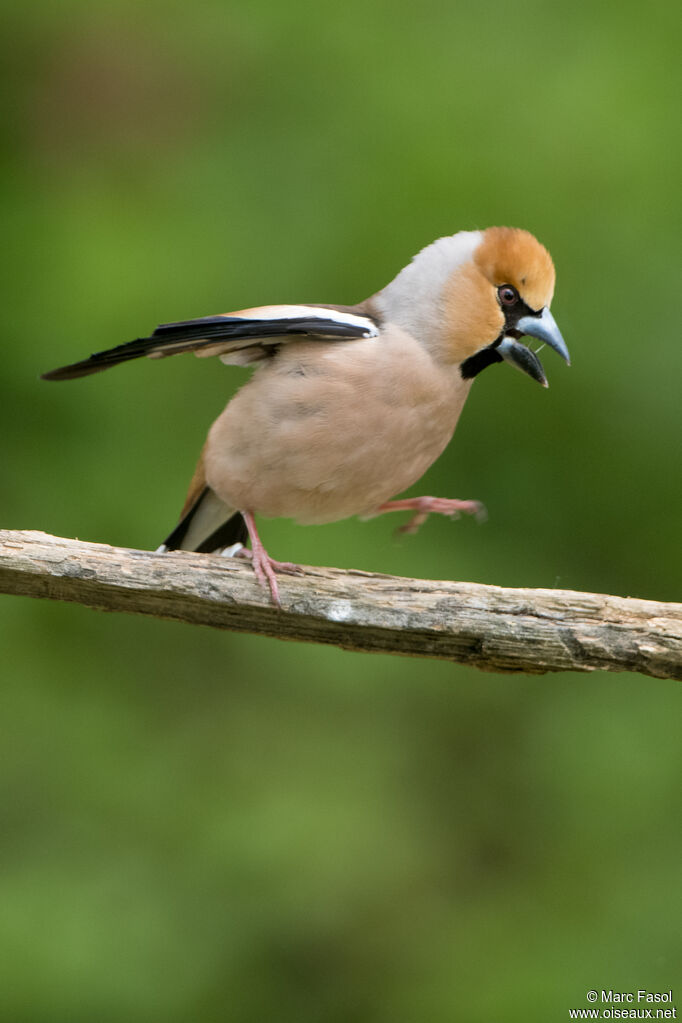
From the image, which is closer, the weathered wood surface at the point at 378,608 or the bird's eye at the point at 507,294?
the weathered wood surface at the point at 378,608

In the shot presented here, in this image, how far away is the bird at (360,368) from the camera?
377cm

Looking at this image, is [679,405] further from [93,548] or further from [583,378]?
[93,548]

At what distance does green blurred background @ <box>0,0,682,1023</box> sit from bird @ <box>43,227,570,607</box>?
3.97ft

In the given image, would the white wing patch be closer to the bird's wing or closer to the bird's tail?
the bird's wing

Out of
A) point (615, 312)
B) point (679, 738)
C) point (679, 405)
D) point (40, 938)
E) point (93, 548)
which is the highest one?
point (615, 312)

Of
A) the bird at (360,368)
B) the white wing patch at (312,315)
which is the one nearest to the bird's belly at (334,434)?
the bird at (360,368)

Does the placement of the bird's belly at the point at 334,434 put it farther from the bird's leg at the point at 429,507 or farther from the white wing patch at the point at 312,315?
the bird's leg at the point at 429,507

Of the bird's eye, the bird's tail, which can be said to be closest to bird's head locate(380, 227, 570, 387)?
the bird's eye

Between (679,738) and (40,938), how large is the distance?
108 inches

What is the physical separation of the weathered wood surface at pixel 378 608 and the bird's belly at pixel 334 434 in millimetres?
328

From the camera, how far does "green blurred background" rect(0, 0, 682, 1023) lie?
5.00 metres

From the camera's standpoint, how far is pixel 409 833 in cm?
529

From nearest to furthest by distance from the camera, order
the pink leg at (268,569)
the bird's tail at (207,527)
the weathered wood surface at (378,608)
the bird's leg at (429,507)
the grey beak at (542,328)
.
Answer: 1. the weathered wood surface at (378,608)
2. the pink leg at (268,569)
3. the grey beak at (542,328)
4. the bird's leg at (429,507)
5. the bird's tail at (207,527)

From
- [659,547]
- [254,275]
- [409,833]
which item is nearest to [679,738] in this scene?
[659,547]
